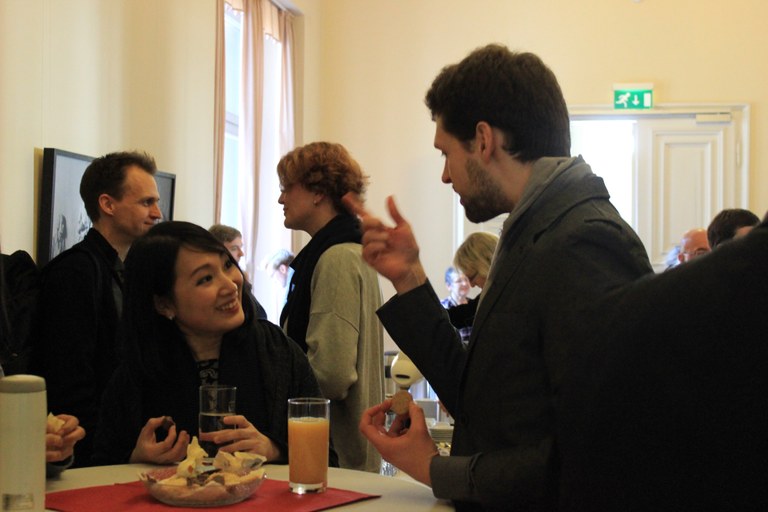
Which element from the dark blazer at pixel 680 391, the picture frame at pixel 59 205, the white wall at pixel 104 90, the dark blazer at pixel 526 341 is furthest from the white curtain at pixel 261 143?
the dark blazer at pixel 680 391

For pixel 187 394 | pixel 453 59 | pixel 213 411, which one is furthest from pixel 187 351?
pixel 453 59

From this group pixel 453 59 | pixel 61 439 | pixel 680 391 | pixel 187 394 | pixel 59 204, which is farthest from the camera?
pixel 453 59

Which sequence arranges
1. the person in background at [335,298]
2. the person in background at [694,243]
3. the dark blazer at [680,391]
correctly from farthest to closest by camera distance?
the person in background at [694,243] < the person in background at [335,298] < the dark blazer at [680,391]

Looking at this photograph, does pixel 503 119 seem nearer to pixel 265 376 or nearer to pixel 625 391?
pixel 265 376

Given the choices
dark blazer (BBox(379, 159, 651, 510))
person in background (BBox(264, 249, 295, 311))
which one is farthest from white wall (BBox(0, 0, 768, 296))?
dark blazer (BBox(379, 159, 651, 510))

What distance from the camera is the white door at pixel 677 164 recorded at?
25.6 ft

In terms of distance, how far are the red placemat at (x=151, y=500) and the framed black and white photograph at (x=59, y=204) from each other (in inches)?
90.3

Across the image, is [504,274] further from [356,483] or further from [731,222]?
[731,222]

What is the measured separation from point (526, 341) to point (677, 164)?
275 inches

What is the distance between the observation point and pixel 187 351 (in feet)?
6.56

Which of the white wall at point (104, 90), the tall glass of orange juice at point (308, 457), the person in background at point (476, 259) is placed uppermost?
the white wall at point (104, 90)

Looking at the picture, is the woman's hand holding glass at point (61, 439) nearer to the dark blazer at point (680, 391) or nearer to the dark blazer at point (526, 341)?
the dark blazer at point (526, 341)

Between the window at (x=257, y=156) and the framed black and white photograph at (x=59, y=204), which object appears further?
the window at (x=257, y=156)

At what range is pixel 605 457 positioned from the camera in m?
0.35
